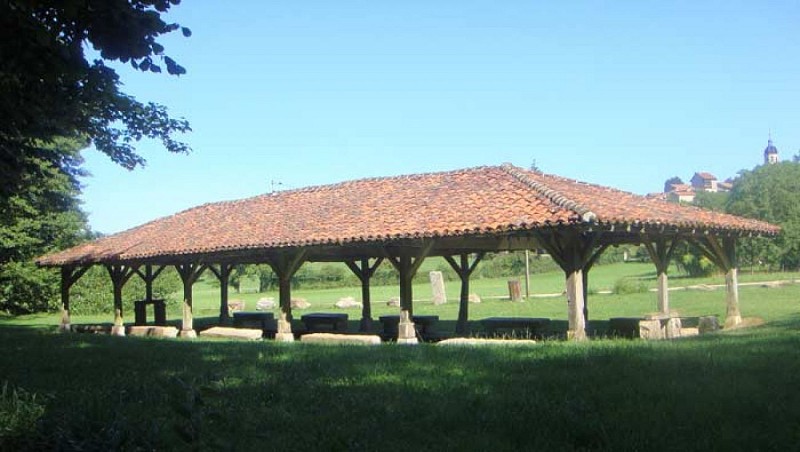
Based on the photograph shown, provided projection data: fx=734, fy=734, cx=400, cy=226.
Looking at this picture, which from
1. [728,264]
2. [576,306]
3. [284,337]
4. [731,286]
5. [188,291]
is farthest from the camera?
[188,291]

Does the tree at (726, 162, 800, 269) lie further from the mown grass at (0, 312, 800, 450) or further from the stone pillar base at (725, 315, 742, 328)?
the mown grass at (0, 312, 800, 450)

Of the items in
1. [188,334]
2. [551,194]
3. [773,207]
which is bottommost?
[188,334]

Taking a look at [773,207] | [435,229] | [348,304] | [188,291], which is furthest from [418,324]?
[773,207]

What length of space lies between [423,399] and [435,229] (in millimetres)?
6883

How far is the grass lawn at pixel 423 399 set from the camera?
15.5 feet

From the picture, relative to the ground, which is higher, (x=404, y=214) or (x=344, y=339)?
(x=404, y=214)

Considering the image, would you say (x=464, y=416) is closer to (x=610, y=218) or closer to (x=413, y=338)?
(x=610, y=218)

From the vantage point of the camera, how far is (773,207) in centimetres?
4475

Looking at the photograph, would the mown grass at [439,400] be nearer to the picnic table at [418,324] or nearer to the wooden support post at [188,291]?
the picnic table at [418,324]

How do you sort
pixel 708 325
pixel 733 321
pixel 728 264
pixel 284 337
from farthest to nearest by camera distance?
pixel 284 337 → pixel 728 264 → pixel 733 321 → pixel 708 325

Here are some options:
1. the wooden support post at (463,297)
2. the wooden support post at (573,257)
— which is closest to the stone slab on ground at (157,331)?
the wooden support post at (463,297)

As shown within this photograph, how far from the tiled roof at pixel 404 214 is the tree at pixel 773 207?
96.1ft

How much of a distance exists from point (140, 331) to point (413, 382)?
14.6 metres

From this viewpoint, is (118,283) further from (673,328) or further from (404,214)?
(673,328)
